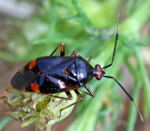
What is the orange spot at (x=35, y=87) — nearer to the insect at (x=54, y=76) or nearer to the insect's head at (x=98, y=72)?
the insect at (x=54, y=76)

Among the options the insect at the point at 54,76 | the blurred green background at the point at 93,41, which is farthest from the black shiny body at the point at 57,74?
the blurred green background at the point at 93,41

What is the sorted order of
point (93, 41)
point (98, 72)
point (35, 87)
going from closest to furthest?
point (35, 87), point (98, 72), point (93, 41)

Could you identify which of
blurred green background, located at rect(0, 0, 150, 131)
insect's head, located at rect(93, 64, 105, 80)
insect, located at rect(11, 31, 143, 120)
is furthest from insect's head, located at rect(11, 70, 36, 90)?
insect's head, located at rect(93, 64, 105, 80)

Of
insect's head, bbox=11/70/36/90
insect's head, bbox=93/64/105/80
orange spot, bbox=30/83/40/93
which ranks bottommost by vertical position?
insect's head, bbox=93/64/105/80

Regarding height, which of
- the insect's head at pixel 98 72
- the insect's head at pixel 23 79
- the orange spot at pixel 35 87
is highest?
the insect's head at pixel 23 79

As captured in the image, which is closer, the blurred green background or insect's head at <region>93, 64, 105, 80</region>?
insect's head at <region>93, 64, 105, 80</region>

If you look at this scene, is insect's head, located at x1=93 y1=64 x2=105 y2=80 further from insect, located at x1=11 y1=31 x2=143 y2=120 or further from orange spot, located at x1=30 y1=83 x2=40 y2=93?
orange spot, located at x1=30 y1=83 x2=40 y2=93

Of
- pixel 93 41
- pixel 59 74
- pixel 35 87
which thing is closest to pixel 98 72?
pixel 59 74

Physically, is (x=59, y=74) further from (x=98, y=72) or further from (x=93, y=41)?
(x=93, y=41)
